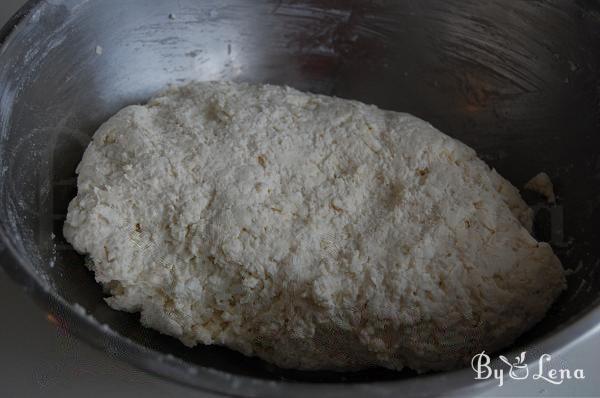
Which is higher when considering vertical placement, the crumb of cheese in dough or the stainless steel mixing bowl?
the stainless steel mixing bowl

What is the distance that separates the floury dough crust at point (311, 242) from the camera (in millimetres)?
1362

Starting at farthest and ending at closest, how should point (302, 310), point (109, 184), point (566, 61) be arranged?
point (566, 61)
point (109, 184)
point (302, 310)

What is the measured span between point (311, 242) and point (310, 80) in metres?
0.72

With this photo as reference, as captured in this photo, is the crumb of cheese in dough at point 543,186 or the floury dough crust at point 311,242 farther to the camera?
the crumb of cheese in dough at point 543,186

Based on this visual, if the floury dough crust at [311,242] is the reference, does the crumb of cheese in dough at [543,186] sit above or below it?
below

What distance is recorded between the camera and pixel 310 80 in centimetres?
195

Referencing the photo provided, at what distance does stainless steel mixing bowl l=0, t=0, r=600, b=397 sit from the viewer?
1.44 m

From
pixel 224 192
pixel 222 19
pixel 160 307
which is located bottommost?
pixel 160 307

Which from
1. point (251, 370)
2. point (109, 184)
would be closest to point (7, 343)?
point (109, 184)

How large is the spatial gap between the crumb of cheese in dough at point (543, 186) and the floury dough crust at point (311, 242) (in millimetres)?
108

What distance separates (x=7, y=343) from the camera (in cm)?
142

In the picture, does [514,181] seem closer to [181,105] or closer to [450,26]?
[450,26]

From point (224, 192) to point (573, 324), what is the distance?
82 centimetres

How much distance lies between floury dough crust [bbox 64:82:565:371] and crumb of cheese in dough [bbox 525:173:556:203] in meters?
0.11
